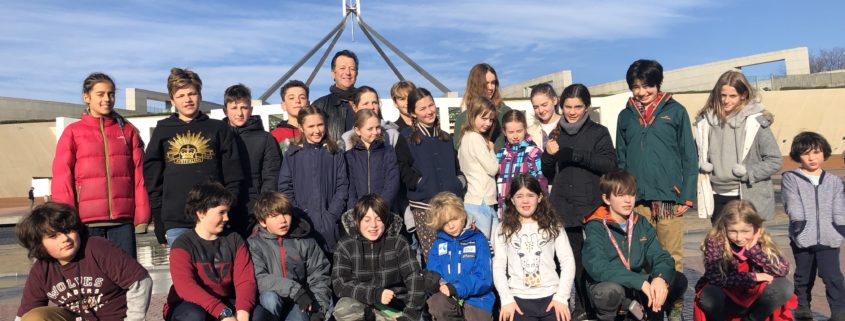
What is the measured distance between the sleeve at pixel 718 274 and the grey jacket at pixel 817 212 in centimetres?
99

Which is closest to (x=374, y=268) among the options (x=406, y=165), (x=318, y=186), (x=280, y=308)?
(x=280, y=308)

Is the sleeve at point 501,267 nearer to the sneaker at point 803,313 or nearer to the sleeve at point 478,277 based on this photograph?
the sleeve at point 478,277

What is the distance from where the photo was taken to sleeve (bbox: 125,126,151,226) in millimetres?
4582

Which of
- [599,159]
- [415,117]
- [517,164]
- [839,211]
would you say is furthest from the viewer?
[415,117]

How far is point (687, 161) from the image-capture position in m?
4.71

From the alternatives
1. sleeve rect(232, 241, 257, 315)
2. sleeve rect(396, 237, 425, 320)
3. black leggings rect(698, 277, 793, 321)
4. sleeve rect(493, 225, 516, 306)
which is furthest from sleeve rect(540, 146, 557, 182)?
sleeve rect(232, 241, 257, 315)

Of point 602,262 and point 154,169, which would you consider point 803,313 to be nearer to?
point 602,262

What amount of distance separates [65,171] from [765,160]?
446cm

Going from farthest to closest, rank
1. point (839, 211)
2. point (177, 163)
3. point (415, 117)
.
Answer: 1. point (415, 117)
2. point (839, 211)
3. point (177, 163)

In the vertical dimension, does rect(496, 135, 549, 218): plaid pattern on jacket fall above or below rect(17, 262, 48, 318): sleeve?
above

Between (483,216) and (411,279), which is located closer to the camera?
(411,279)

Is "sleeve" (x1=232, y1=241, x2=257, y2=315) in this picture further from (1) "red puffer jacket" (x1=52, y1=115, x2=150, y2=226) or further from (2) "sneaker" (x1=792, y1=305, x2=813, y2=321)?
(2) "sneaker" (x1=792, y1=305, x2=813, y2=321)

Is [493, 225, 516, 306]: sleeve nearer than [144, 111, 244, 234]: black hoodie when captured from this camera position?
Yes

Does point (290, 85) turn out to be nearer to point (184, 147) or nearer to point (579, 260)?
point (184, 147)
